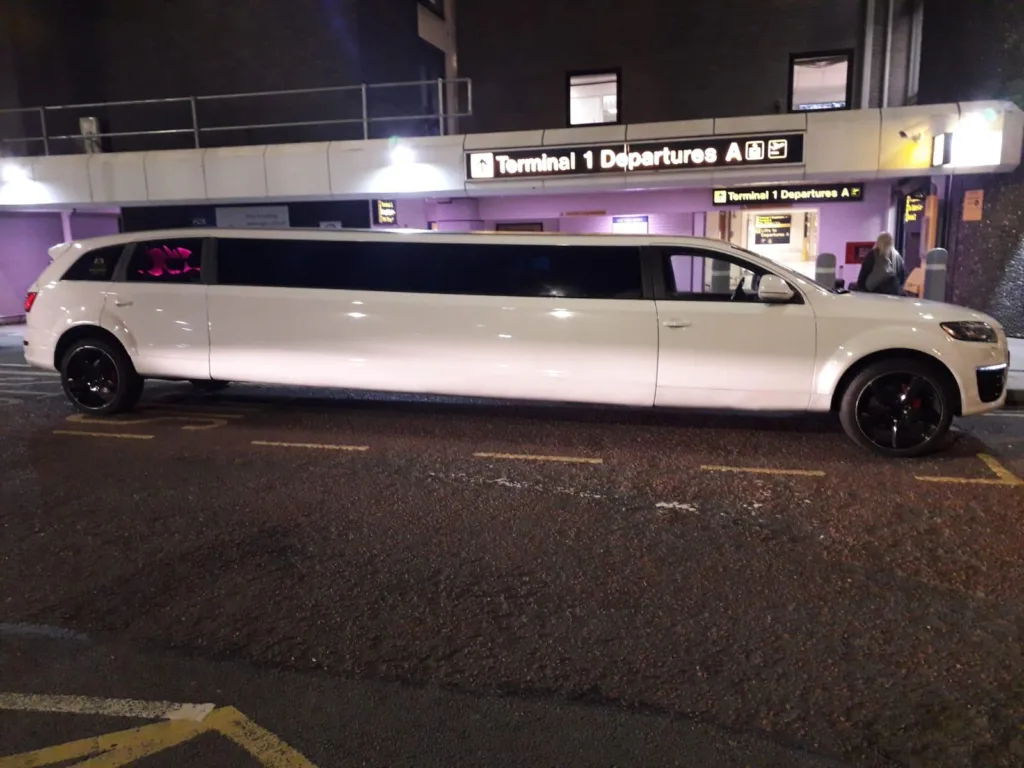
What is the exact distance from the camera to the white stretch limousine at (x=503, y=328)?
682cm

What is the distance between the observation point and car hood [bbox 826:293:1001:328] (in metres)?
6.75

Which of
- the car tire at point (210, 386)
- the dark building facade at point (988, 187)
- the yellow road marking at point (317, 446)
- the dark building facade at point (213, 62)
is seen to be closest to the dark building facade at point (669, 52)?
the dark building facade at point (213, 62)

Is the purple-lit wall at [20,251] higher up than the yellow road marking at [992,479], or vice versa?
the purple-lit wall at [20,251]

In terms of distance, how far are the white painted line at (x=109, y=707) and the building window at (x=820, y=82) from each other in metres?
17.1

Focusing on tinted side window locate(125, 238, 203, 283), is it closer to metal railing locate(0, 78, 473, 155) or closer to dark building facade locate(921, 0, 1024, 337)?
metal railing locate(0, 78, 473, 155)

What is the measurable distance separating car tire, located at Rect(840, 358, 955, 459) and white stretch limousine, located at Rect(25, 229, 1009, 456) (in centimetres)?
1

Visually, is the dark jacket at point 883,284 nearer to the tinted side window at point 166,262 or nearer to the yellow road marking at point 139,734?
the tinted side window at point 166,262

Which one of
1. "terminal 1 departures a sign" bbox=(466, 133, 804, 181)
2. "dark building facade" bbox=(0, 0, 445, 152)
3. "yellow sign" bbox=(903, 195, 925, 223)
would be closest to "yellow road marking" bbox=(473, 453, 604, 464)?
"terminal 1 departures a sign" bbox=(466, 133, 804, 181)

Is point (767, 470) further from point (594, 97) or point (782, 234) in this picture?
point (594, 97)

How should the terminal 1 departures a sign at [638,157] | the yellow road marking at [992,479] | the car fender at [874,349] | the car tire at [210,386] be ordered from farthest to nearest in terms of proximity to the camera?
the terminal 1 departures a sign at [638,157]
the car tire at [210,386]
the car fender at [874,349]
the yellow road marking at [992,479]

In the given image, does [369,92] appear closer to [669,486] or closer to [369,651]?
[669,486]

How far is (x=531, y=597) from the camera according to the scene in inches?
166

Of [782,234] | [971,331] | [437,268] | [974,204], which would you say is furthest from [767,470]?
[782,234]

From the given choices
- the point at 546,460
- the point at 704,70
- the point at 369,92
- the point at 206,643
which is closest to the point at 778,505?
the point at 546,460
